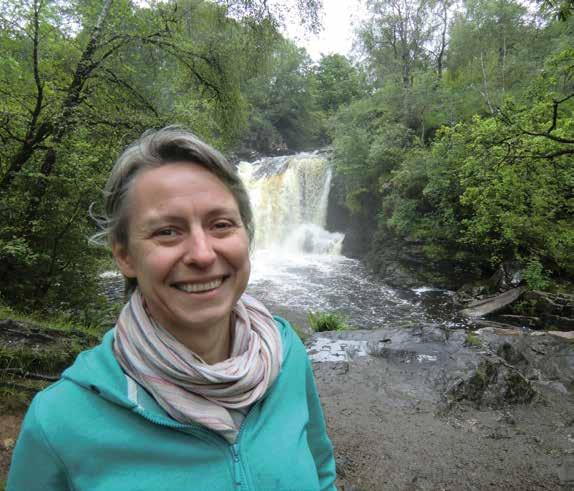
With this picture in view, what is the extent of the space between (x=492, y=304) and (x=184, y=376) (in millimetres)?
10950

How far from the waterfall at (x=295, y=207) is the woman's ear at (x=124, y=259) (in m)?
17.7

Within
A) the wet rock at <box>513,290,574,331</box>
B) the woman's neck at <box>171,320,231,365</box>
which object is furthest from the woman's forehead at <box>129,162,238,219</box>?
the wet rock at <box>513,290,574,331</box>

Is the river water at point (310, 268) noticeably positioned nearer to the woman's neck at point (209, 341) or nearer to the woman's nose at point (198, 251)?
the woman's neck at point (209, 341)

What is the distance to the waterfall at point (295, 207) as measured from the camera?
19.3 m

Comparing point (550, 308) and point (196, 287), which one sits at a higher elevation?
point (196, 287)

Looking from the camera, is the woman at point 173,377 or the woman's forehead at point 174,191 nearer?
the woman at point 173,377

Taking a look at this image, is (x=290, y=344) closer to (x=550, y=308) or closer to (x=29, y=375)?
(x=29, y=375)

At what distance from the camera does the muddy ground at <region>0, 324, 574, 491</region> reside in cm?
363

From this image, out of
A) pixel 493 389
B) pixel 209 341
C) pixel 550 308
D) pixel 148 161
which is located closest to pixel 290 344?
pixel 209 341

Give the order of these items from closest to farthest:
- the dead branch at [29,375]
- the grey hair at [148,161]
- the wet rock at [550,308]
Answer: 1. the grey hair at [148,161]
2. the dead branch at [29,375]
3. the wet rock at [550,308]

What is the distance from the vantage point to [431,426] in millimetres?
4488

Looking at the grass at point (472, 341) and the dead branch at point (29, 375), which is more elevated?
the dead branch at point (29, 375)

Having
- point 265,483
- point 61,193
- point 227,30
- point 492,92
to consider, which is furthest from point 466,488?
point 492,92

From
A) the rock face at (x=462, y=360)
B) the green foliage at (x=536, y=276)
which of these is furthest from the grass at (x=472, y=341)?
the green foliage at (x=536, y=276)
